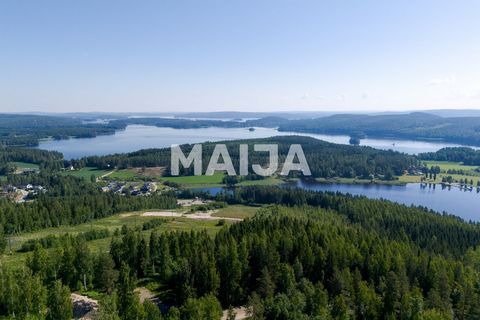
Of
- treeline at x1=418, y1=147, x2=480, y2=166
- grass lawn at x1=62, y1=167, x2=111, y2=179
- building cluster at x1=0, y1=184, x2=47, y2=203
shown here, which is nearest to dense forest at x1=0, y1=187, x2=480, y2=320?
building cluster at x1=0, y1=184, x2=47, y2=203

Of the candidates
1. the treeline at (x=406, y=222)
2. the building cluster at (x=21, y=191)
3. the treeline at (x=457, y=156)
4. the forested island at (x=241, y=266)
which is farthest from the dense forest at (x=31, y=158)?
the treeline at (x=457, y=156)

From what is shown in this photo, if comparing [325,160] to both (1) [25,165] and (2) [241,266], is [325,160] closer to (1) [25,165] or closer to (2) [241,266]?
(1) [25,165]

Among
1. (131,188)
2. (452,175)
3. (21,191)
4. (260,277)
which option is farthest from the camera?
(452,175)

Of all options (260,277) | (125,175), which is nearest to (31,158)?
(125,175)

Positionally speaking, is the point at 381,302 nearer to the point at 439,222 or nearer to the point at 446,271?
the point at 446,271

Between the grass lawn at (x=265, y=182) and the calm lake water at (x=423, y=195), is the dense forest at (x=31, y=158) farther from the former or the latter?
the grass lawn at (x=265, y=182)

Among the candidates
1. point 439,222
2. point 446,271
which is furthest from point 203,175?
point 446,271

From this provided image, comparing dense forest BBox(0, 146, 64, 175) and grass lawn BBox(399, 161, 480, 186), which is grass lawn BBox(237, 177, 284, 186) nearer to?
grass lawn BBox(399, 161, 480, 186)
